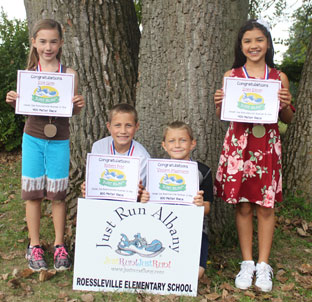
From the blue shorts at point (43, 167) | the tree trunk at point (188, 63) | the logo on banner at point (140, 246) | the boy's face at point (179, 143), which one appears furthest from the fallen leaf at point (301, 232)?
the blue shorts at point (43, 167)

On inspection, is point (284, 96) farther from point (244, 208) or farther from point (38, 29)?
point (38, 29)

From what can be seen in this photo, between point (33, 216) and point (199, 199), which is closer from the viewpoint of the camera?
point (199, 199)

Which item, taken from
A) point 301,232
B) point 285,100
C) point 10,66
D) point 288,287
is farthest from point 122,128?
point 10,66

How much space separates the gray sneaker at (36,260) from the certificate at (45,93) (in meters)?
1.22

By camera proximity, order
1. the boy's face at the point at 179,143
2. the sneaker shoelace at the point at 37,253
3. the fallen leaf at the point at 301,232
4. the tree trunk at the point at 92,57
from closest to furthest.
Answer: the boy's face at the point at 179,143, the sneaker shoelace at the point at 37,253, the tree trunk at the point at 92,57, the fallen leaf at the point at 301,232

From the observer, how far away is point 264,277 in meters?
3.29

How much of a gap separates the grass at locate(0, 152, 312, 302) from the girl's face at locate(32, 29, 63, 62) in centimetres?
188

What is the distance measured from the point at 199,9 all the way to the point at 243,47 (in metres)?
0.69

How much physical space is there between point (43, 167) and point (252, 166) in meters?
1.79

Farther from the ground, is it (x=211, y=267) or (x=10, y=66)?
(x=10, y=66)

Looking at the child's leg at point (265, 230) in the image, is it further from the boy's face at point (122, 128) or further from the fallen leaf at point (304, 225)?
the fallen leaf at point (304, 225)

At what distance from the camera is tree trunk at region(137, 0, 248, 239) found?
12.2ft

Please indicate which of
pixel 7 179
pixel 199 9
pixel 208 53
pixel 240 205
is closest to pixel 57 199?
pixel 240 205

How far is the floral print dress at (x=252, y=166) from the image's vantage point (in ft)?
10.7
